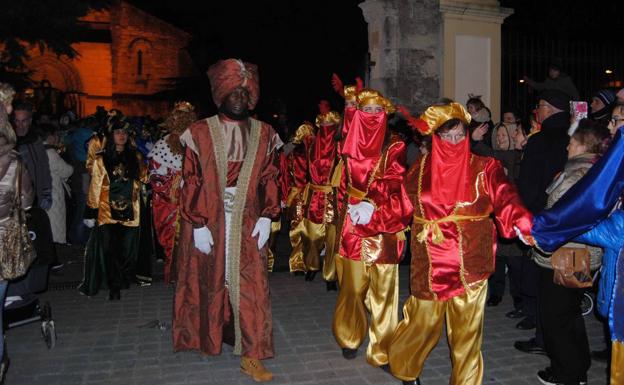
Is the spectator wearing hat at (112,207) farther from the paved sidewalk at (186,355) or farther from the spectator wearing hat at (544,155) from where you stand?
the spectator wearing hat at (544,155)

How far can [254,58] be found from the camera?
65.2ft

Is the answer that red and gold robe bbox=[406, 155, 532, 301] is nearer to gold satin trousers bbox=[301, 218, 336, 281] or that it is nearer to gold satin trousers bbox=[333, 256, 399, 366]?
gold satin trousers bbox=[333, 256, 399, 366]

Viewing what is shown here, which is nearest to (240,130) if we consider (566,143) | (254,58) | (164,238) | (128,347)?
(128,347)

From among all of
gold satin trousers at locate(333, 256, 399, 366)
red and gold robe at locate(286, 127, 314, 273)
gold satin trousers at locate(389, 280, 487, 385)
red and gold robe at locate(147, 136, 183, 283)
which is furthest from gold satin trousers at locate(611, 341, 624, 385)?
red and gold robe at locate(147, 136, 183, 283)

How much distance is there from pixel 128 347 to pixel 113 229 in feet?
6.67

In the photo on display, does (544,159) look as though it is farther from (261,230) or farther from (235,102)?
(235,102)

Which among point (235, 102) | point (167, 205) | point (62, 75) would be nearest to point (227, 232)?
point (235, 102)

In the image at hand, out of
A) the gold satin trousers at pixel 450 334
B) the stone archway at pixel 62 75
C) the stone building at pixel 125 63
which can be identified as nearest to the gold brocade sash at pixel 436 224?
the gold satin trousers at pixel 450 334

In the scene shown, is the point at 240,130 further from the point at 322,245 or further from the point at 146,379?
the point at 322,245

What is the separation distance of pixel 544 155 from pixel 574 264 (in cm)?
137

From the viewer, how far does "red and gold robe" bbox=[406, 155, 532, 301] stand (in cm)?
391

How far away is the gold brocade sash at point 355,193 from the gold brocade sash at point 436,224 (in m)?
0.75

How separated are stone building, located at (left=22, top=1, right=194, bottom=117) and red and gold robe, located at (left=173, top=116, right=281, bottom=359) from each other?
36651mm

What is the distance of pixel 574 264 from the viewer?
4.00 metres
